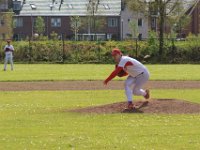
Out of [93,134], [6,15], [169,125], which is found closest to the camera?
[93,134]

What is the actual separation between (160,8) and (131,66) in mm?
37939

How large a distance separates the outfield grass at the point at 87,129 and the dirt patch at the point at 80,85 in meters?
6.51

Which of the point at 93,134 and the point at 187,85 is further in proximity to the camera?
the point at 187,85

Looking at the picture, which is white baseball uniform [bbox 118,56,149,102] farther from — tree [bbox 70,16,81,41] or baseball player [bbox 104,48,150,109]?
tree [bbox 70,16,81,41]

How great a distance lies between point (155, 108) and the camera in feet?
51.0

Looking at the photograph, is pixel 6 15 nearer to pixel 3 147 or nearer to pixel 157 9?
pixel 157 9

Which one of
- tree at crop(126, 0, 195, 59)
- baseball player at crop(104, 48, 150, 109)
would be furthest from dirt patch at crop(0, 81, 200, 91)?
tree at crop(126, 0, 195, 59)

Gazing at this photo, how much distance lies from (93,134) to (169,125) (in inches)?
84.0

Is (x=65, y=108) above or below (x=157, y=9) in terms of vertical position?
below

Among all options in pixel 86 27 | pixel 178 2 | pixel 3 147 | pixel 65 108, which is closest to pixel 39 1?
pixel 86 27

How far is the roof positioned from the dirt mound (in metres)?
77.6

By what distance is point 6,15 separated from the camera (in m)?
82.1

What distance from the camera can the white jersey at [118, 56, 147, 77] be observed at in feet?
50.1

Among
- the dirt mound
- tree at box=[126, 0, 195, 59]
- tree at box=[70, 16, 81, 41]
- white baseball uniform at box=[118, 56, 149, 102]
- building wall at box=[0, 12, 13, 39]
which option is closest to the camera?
the dirt mound
